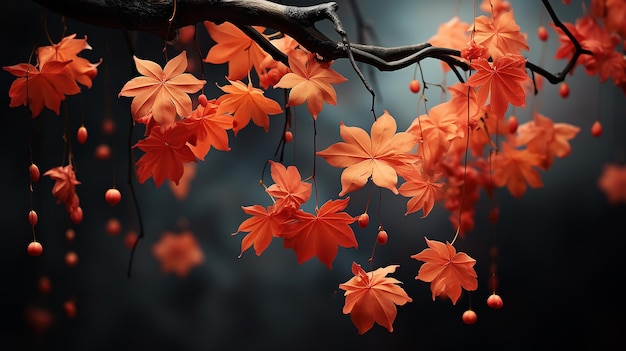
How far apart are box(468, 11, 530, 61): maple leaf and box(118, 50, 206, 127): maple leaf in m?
0.42

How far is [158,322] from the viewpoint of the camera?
171 centimetres

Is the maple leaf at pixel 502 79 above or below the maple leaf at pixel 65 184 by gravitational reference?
above

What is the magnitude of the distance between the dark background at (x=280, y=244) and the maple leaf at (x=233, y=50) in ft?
2.14

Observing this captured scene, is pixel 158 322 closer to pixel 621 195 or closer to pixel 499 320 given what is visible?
pixel 499 320

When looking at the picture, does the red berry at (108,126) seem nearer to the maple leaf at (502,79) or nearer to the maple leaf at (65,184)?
the maple leaf at (65,184)

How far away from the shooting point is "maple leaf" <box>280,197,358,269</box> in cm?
82

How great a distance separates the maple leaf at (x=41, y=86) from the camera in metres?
0.89

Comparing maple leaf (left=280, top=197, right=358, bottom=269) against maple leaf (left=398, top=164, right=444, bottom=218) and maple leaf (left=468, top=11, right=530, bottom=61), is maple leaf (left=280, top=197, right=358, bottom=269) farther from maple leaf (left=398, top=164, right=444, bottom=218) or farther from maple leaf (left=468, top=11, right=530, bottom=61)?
maple leaf (left=468, top=11, right=530, bottom=61)

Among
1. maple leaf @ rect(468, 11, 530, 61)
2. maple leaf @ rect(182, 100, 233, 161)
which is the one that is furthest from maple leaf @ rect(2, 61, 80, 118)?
maple leaf @ rect(468, 11, 530, 61)

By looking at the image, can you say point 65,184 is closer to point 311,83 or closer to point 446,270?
point 311,83

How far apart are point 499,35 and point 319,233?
0.40 metres

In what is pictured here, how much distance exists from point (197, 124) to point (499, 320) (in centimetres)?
114

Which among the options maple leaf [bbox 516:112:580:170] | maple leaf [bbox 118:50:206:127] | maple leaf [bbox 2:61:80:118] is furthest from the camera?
maple leaf [bbox 516:112:580:170]

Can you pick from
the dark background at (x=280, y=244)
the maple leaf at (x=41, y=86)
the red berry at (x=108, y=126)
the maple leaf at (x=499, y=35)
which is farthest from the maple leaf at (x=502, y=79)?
the red berry at (x=108, y=126)
